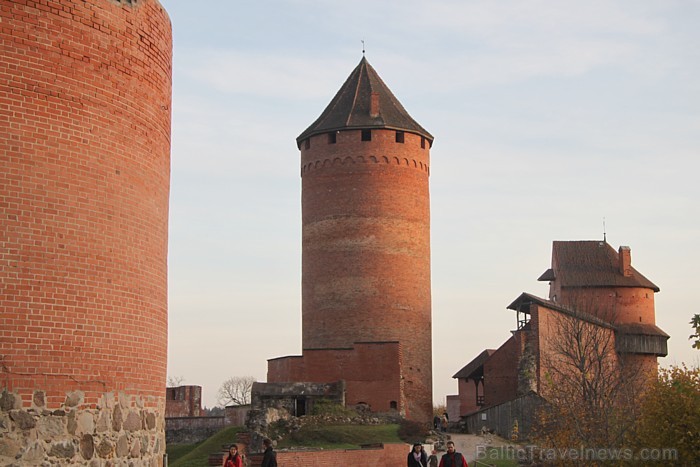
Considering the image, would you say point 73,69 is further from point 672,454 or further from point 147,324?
point 672,454

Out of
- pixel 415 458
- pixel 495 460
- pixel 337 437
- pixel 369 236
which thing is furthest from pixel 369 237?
pixel 415 458

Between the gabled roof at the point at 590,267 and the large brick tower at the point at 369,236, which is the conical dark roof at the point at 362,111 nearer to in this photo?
the large brick tower at the point at 369,236

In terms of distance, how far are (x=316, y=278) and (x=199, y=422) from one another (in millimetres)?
7313

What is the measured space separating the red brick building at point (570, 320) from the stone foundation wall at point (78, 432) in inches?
972

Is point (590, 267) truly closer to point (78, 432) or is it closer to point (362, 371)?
point (362, 371)

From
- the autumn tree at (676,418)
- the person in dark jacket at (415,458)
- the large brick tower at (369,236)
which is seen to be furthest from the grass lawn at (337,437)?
the autumn tree at (676,418)

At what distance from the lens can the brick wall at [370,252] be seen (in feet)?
117

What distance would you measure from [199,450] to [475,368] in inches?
700

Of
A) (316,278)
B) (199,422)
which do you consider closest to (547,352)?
(316,278)

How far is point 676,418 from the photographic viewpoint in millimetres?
14586

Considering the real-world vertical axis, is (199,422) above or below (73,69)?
below

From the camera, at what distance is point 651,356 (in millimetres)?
44312

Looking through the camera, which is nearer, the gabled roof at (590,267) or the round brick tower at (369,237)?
the round brick tower at (369,237)

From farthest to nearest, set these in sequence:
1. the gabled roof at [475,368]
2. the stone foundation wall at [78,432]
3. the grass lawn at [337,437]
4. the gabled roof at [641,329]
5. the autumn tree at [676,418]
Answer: the gabled roof at [641,329] → the gabled roof at [475,368] → the grass lawn at [337,437] → the autumn tree at [676,418] → the stone foundation wall at [78,432]
